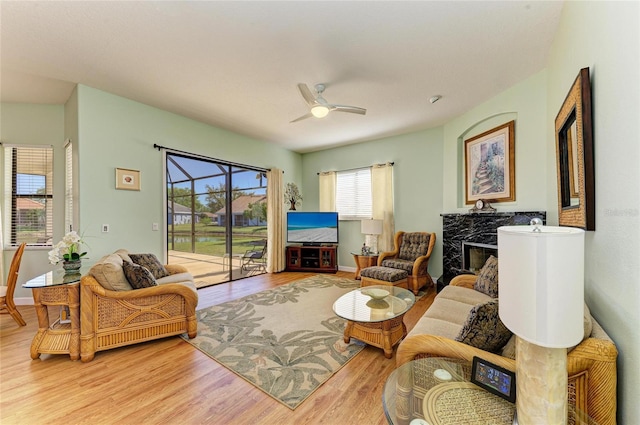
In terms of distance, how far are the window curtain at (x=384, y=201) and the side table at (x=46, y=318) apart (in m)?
4.40

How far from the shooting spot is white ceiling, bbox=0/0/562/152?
1920mm

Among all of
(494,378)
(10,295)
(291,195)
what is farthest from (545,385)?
(291,195)

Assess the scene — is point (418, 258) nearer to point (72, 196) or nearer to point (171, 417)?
point (171, 417)

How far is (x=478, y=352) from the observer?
4.12ft

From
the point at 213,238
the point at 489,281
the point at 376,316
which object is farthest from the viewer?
the point at 213,238

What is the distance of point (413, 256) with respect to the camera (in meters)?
4.50

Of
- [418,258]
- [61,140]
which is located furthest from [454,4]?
[61,140]

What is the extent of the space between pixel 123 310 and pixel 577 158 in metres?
3.73

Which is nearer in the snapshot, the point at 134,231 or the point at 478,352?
the point at 478,352

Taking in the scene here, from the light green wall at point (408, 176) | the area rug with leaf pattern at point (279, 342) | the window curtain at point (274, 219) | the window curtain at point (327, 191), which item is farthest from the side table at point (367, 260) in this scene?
the window curtain at point (274, 219)

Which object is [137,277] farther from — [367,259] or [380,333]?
[367,259]

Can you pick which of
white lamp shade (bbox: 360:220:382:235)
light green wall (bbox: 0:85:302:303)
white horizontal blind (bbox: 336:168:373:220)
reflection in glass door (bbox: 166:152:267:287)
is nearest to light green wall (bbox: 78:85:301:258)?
light green wall (bbox: 0:85:302:303)

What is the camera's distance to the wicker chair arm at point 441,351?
1189 mm

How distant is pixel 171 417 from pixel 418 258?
3.64 m
